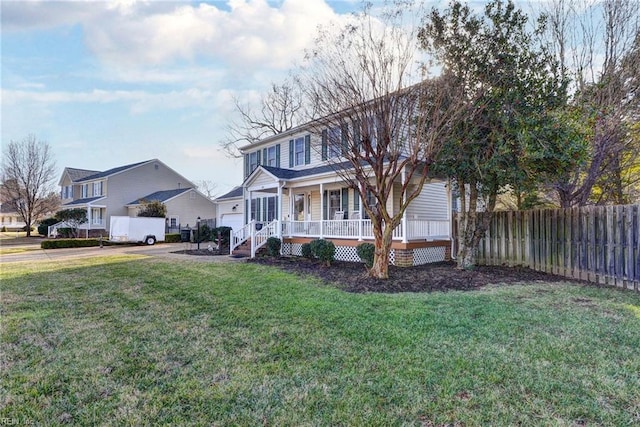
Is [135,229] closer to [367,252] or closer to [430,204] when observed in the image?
[367,252]

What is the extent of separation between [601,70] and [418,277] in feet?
29.2

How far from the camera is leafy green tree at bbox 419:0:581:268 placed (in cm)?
923

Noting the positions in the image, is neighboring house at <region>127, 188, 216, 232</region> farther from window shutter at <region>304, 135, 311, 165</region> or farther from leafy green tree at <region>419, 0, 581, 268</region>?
leafy green tree at <region>419, 0, 581, 268</region>

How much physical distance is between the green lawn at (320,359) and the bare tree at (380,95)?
3769 mm

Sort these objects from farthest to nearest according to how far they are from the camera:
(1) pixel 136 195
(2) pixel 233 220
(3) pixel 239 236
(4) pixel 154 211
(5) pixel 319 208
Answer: (1) pixel 136 195 < (4) pixel 154 211 < (2) pixel 233 220 < (5) pixel 319 208 < (3) pixel 239 236

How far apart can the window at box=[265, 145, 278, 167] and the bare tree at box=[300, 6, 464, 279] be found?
9.96m

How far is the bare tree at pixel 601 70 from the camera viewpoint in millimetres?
9781

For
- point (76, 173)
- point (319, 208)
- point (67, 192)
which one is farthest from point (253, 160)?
point (67, 192)

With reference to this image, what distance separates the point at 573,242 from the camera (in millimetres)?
9219

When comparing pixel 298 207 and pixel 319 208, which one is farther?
pixel 298 207

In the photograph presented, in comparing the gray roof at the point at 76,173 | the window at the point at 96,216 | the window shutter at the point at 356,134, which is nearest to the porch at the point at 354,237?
the window shutter at the point at 356,134

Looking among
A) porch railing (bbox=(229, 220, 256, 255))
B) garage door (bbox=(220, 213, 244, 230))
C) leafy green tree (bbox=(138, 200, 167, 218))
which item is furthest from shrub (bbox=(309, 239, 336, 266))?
leafy green tree (bbox=(138, 200, 167, 218))

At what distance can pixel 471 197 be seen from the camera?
11.0 metres

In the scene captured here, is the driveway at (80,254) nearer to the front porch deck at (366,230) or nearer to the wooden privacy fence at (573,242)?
the front porch deck at (366,230)
